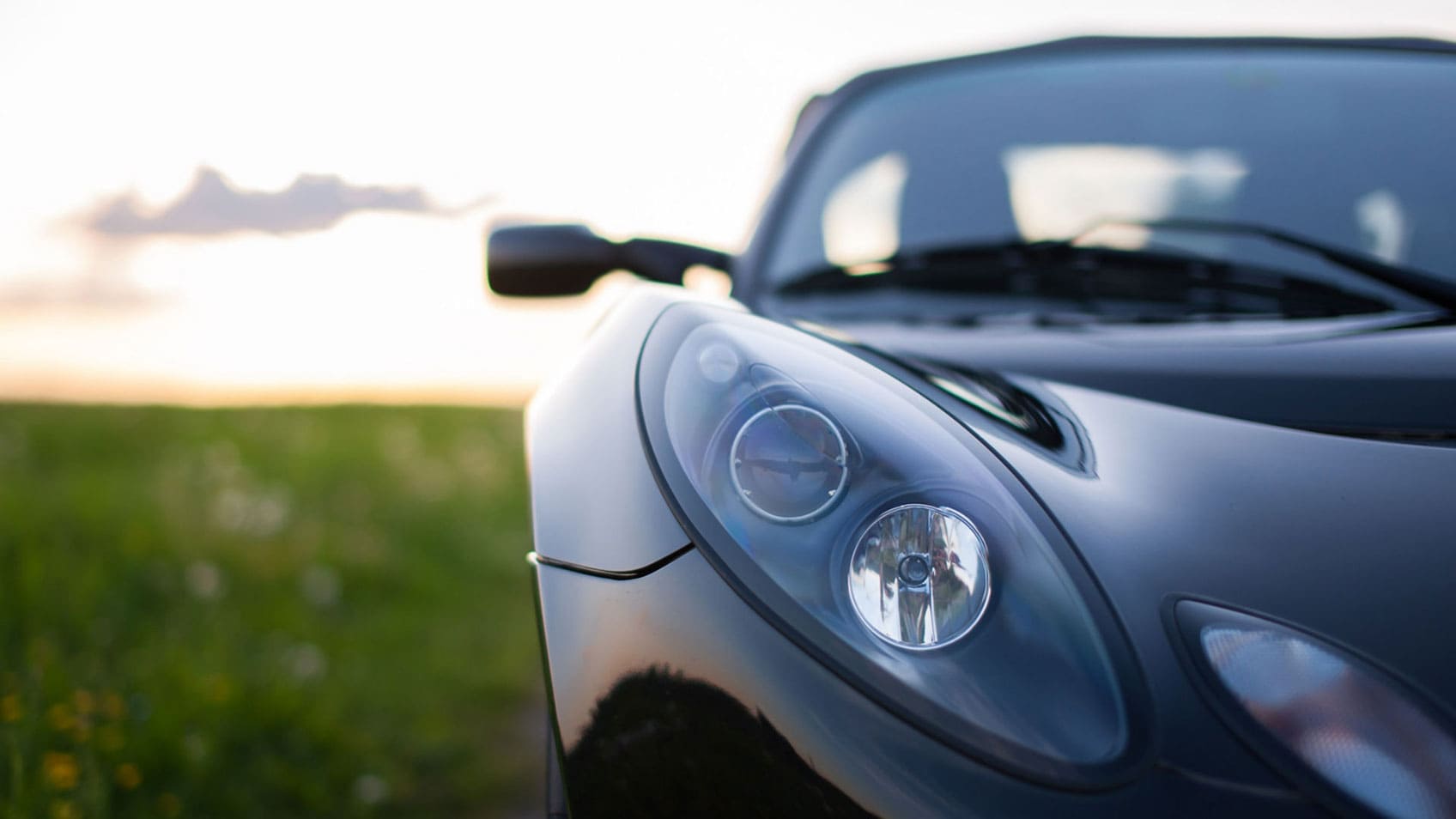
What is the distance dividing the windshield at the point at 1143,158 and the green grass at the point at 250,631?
4.94 feet

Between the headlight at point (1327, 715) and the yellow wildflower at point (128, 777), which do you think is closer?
the headlight at point (1327, 715)

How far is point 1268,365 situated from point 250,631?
277 cm

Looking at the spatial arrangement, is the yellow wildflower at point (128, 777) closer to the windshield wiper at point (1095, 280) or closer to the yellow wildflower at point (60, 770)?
the yellow wildflower at point (60, 770)

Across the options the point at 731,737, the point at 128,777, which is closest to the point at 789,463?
the point at 731,737

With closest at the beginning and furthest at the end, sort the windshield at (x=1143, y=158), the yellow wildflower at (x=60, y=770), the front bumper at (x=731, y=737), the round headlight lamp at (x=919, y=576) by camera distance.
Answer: the front bumper at (x=731, y=737)
the round headlight lamp at (x=919, y=576)
the windshield at (x=1143, y=158)
the yellow wildflower at (x=60, y=770)

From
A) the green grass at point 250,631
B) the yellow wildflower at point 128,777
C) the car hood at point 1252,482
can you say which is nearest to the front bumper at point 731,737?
the car hood at point 1252,482

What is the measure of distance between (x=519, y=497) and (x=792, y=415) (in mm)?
5064

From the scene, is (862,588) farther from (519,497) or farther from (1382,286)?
(519,497)

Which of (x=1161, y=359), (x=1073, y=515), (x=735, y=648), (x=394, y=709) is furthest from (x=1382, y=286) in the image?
(x=394, y=709)

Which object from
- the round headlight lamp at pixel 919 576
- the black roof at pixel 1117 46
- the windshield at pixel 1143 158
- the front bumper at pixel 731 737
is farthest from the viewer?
the black roof at pixel 1117 46

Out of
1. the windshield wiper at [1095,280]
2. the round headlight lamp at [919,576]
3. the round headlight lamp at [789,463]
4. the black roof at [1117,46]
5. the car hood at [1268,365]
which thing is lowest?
the round headlight lamp at [919,576]

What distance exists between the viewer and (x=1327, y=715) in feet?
2.37

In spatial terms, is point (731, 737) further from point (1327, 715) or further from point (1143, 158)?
point (1143, 158)

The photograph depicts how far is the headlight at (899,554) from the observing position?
73 cm
